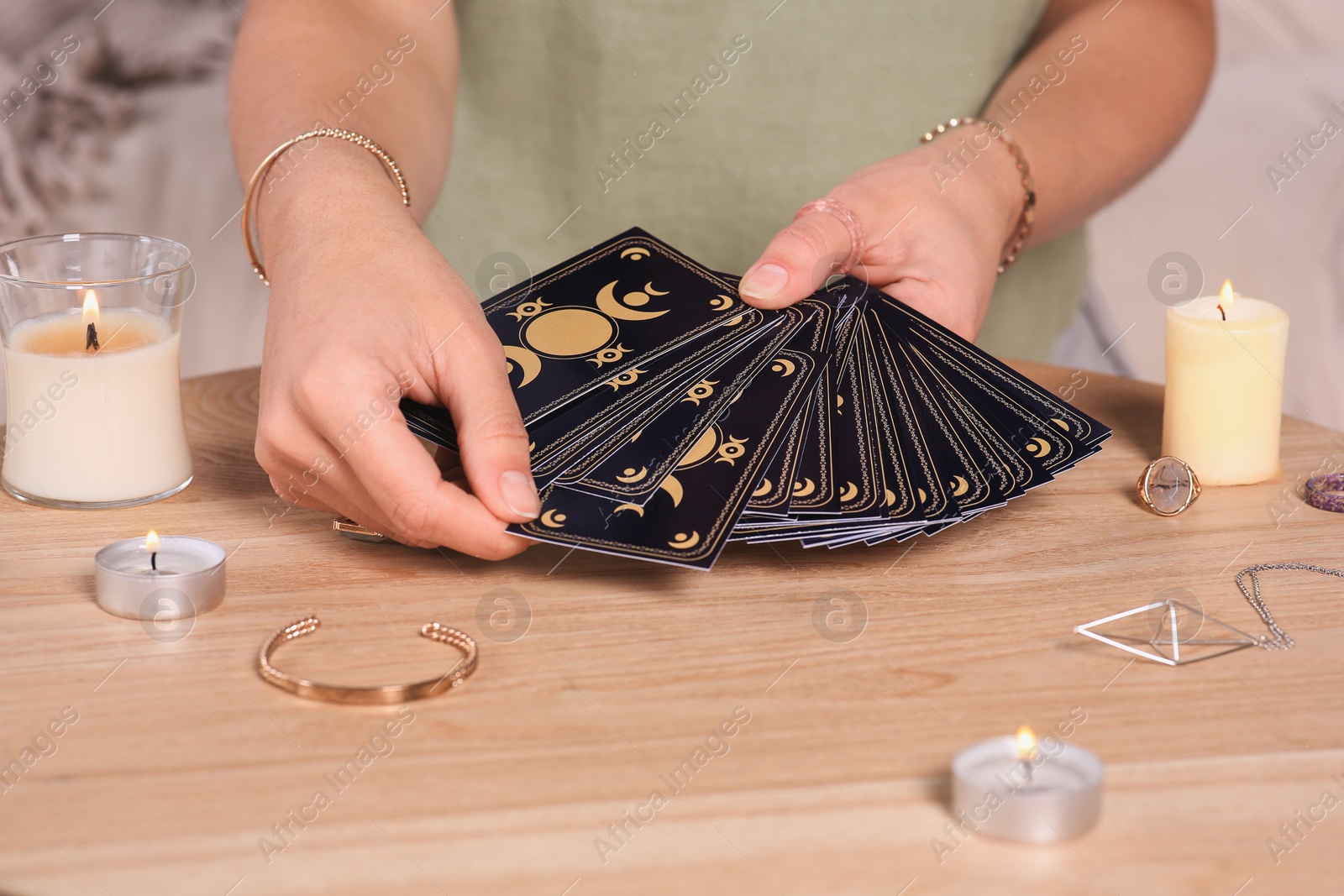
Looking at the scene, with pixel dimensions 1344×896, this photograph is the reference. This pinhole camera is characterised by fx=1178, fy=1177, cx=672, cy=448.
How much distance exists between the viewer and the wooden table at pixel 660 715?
20.3 inches

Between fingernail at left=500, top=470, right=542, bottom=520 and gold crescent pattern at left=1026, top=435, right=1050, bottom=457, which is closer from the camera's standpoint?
fingernail at left=500, top=470, right=542, bottom=520

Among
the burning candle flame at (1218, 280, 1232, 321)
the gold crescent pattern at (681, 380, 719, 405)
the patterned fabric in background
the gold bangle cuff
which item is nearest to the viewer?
the gold bangle cuff

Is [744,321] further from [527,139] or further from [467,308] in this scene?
[527,139]

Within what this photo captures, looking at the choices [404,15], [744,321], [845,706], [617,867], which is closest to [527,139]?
[404,15]

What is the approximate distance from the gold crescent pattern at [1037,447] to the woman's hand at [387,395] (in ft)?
1.28

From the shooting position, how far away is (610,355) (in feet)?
2.84

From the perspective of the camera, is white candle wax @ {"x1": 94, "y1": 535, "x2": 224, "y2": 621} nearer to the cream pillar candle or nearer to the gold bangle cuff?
the gold bangle cuff

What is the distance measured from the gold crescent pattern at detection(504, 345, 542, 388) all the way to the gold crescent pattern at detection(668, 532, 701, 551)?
7.4 inches

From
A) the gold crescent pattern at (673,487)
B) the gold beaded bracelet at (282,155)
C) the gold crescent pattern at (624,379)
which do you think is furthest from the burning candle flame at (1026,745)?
the gold beaded bracelet at (282,155)

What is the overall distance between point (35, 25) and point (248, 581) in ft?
5.74

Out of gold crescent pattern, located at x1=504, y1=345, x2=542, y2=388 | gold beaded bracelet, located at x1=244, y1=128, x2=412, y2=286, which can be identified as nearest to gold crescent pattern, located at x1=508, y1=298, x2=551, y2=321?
gold crescent pattern, located at x1=504, y1=345, x2=542, y2=388

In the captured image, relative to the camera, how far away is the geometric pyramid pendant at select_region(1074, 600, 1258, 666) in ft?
2.30

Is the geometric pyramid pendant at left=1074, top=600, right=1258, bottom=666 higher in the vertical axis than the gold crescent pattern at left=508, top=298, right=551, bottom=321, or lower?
lower

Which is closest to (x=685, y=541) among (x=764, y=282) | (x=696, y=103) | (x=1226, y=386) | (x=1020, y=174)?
(x=764, y=282)
